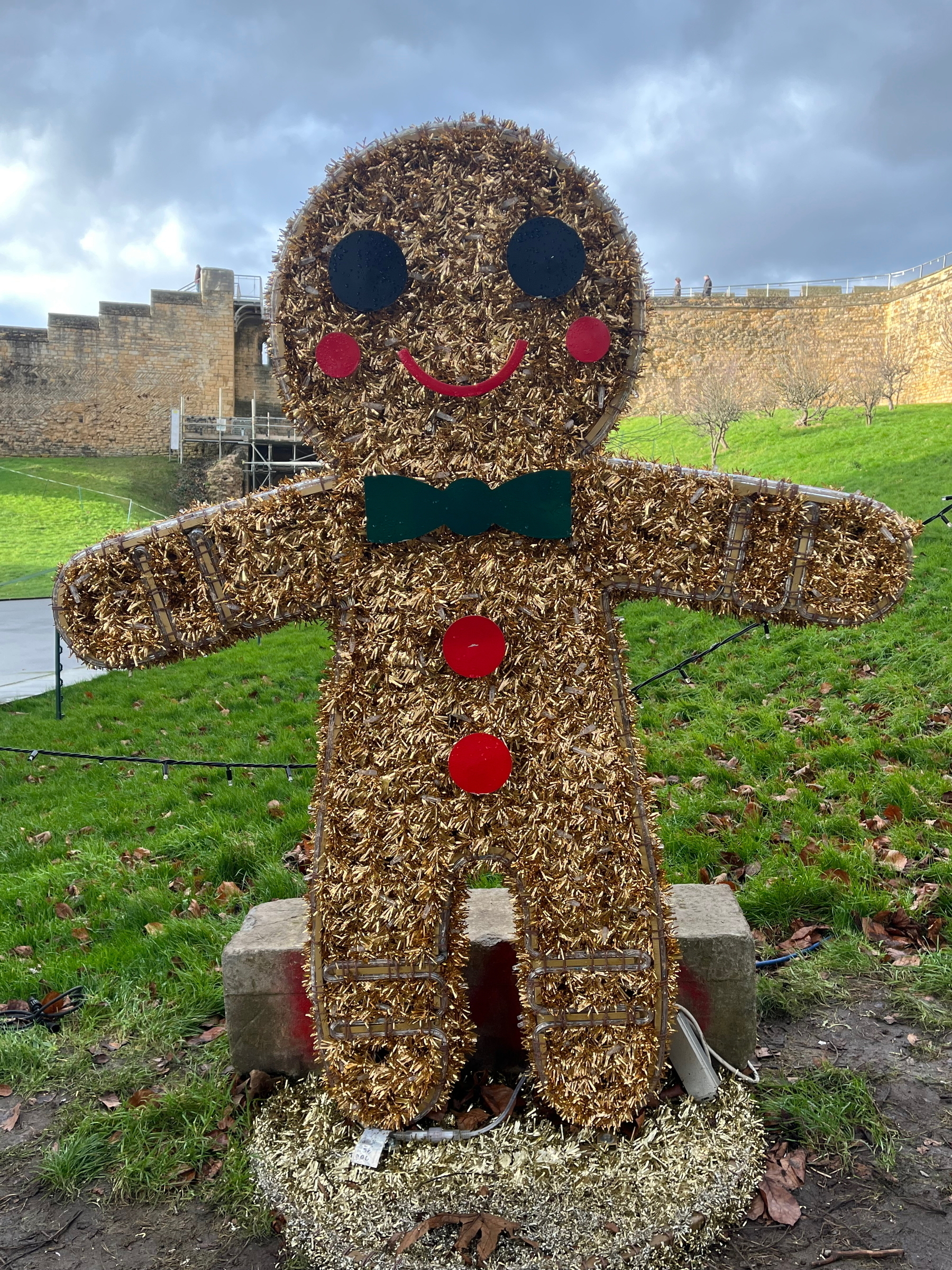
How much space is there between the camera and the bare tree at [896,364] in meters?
20.2

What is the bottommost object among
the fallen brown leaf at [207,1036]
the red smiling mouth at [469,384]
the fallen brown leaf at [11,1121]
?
the fallen brown leaf at [11,1121]

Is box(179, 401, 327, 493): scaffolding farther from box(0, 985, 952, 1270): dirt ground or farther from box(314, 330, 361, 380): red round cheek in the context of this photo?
box(0, 985, 952, 1270): dirt ground

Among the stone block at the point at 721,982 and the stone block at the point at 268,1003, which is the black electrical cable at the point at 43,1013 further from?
the stone block at the point at 721,982

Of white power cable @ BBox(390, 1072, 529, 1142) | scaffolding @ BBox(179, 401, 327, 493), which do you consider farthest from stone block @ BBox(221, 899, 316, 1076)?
scaffolding @ BBox(179, 401, 327, 493)

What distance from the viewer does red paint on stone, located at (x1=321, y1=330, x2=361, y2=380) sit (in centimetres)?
193

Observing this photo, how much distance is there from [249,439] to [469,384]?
849 inches

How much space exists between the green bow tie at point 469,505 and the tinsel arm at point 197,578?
0.50 ft

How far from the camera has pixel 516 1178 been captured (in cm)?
197

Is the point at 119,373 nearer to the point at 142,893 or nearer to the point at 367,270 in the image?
the point at 142,893

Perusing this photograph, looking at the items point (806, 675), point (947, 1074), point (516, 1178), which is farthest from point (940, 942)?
point (806, 675)

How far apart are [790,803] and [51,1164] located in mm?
3143

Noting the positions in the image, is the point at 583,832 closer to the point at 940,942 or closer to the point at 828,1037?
the point at 828,1037

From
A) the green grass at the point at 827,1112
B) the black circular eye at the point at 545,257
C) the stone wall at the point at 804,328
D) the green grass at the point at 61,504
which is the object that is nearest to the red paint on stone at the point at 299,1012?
the green grass at the point at 827,1112

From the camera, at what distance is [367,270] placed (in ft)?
6.25
